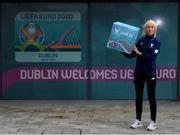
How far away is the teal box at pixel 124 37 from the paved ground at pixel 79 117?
1.41 meters

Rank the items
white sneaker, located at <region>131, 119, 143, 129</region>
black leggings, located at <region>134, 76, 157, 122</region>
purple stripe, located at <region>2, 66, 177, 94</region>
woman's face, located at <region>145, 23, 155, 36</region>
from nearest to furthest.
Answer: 1. woman's face, located at <region>145, 23, 155, 36</region>
2. black leggings, located at <region>134, 76, 157, 122</region>
3. white sneaker, located at <region>131, 119, 143, 129</region>
4. purple stripe, located at <region>2, 66, 177, 94</region>

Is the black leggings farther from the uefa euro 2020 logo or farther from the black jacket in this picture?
the uefa euro 2020 logo

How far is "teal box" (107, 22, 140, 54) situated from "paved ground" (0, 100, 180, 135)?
4.63ft

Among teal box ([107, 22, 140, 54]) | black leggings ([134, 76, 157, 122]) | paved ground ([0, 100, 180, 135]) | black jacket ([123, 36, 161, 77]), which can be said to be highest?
teal box ([107, 22, 140, 54])

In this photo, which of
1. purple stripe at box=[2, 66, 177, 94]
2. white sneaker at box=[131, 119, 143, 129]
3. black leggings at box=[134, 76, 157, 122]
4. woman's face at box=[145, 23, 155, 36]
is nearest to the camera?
woman's face at box=[145, 23, 155, 36]

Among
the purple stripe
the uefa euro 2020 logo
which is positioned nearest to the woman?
the purple stripe

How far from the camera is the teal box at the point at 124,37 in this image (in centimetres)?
891

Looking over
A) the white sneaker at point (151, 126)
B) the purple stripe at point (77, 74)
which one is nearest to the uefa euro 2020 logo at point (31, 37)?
A: the purple stripe at point (77, 74)

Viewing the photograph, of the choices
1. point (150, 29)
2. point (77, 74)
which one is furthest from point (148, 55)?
point (77, 74)

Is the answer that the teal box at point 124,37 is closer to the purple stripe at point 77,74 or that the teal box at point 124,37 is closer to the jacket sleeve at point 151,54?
the jacket sleeve at point 151,54

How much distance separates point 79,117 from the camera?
33.8ft

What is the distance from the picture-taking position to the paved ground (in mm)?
9062

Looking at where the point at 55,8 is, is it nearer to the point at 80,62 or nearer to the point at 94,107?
the point at 80,62

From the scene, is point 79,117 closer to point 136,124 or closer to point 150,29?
point 136,124
